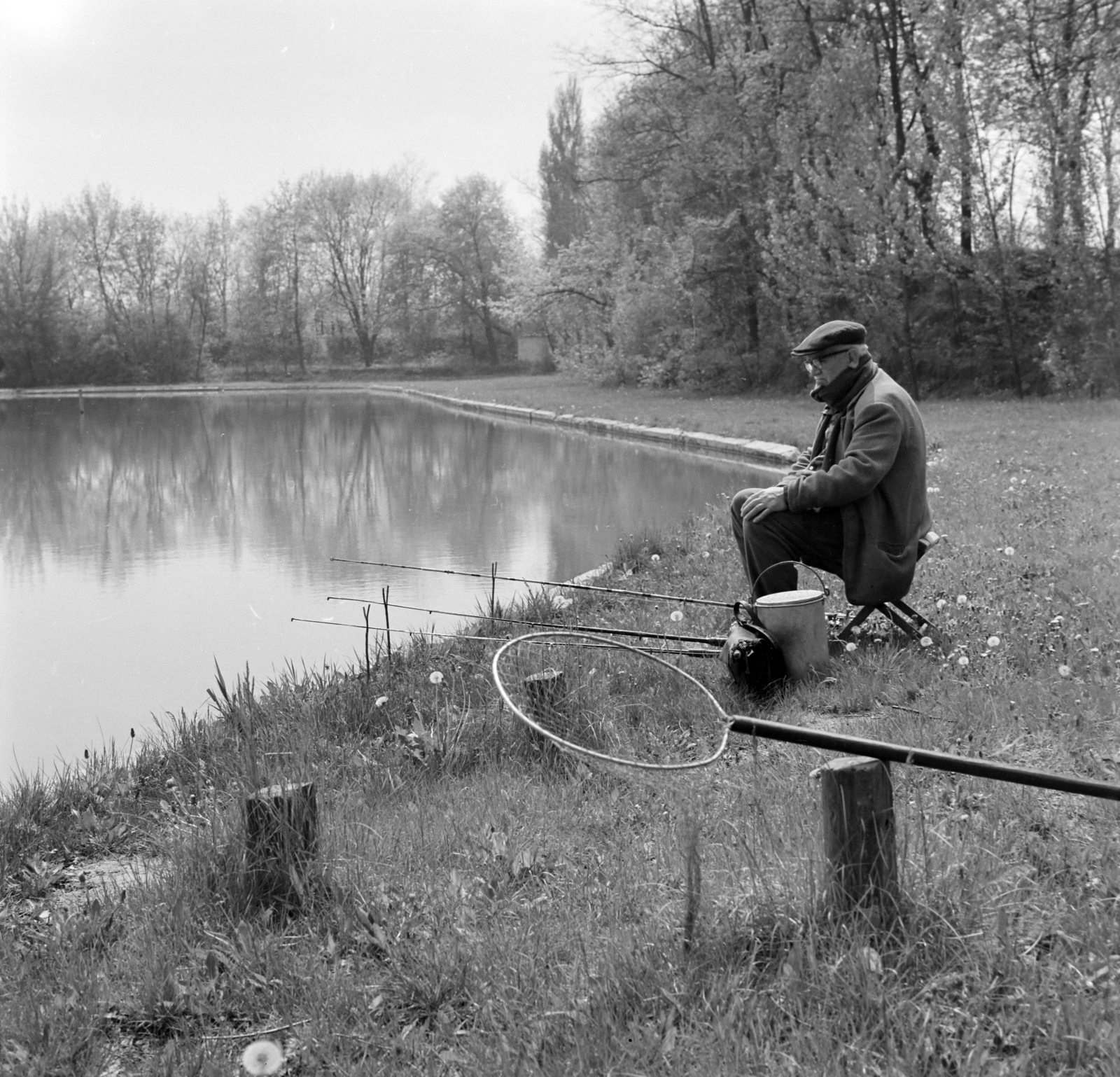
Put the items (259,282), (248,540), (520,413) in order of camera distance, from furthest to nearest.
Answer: (259,282)
(520,413)
(248,540)

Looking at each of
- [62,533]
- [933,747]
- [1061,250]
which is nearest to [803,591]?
[933,747]

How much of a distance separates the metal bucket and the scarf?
79 cm

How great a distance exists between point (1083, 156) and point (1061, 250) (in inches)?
68.4

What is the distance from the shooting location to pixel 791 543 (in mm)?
5367

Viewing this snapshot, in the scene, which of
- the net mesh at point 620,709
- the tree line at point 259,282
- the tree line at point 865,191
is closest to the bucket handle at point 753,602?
the net mesh at point 620,709

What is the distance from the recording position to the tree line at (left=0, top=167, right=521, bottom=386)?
59312mm

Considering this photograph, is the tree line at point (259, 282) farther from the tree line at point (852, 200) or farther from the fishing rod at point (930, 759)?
the fishing rod at point (930, 759)

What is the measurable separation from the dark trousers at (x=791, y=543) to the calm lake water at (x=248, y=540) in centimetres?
207

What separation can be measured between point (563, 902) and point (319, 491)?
12.2 metres

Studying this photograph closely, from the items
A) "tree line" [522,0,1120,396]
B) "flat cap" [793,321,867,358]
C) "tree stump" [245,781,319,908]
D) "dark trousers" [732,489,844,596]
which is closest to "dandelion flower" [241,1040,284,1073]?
"tree stump" [245,781,319,908]

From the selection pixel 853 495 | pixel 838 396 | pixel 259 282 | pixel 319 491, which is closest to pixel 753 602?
pixel 853 495

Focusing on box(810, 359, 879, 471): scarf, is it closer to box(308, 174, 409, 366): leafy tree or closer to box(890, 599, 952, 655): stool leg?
box(890, 599, 952, 655): stool leg

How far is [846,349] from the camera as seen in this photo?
515 cm

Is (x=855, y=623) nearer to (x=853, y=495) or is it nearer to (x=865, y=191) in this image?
(x=853, y=495)
